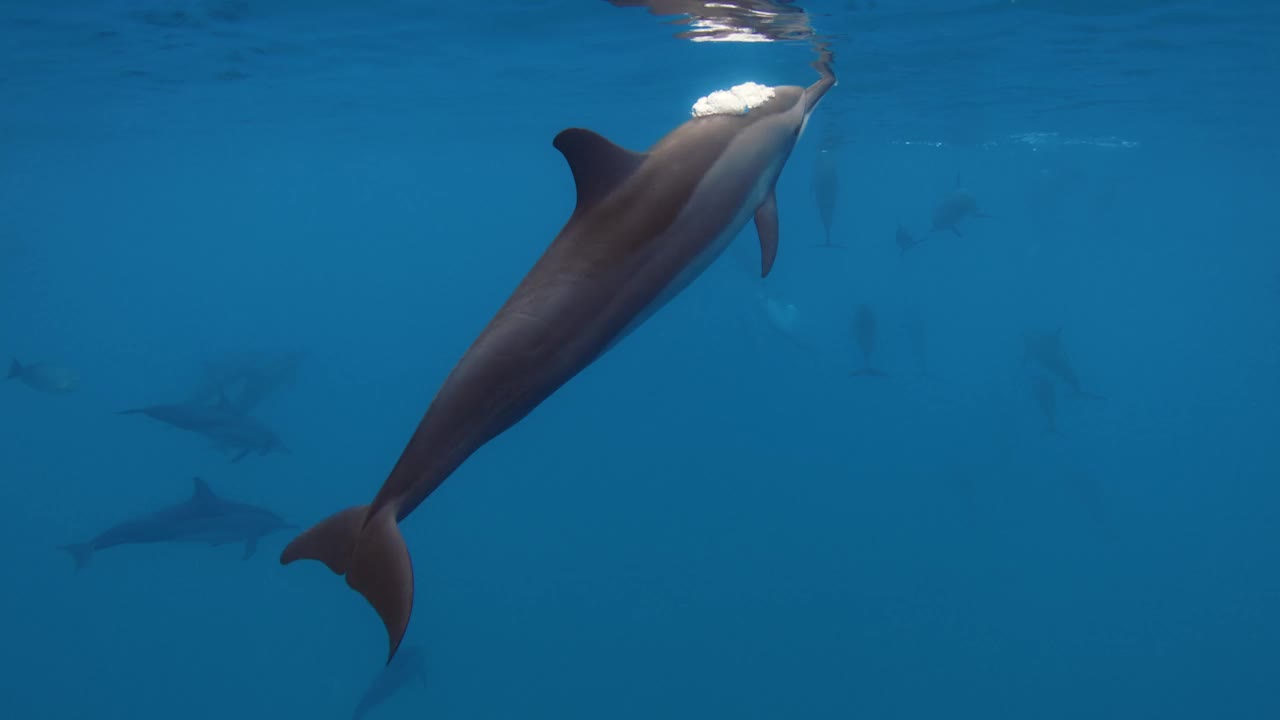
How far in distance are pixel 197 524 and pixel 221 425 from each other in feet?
6.85

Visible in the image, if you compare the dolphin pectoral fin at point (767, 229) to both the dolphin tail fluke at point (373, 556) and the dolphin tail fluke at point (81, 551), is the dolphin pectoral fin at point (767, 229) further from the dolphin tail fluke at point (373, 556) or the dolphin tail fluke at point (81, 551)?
the dolphin tail fluke at point (81, 551)

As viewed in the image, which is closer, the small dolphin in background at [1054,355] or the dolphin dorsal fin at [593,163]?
the dolphin dorsal fin at [593,163]

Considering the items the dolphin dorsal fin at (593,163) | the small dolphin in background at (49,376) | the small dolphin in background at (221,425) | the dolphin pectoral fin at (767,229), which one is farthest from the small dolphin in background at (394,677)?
the small dolphin in background at (49,376)

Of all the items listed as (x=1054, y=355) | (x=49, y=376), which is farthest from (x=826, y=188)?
(x=49, y=376)

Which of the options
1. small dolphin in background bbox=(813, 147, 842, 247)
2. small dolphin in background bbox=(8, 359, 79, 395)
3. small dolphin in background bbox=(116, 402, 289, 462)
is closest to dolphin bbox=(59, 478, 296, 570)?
small dolphin in background bbox=(116, 402, 289, 462)

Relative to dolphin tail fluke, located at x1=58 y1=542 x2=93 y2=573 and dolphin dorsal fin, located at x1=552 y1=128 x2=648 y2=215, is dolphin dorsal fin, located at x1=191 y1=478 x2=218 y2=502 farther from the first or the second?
dolphin dorsal fin, located at x1=552 y1=128 x2=648 y2=215

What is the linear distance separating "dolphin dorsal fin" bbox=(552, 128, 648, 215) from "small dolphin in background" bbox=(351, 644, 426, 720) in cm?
848

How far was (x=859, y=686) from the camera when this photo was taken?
44.9 feet

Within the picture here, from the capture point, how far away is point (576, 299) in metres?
2.39

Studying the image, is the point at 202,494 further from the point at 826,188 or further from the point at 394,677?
the point at 826,188

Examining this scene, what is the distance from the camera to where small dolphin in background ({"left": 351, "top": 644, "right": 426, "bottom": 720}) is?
961cm

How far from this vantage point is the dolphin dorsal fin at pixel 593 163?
2652 millimetres

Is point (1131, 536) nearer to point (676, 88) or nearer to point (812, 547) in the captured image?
point (812, 547)

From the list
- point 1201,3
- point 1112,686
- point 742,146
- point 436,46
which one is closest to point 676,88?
point 436,46
